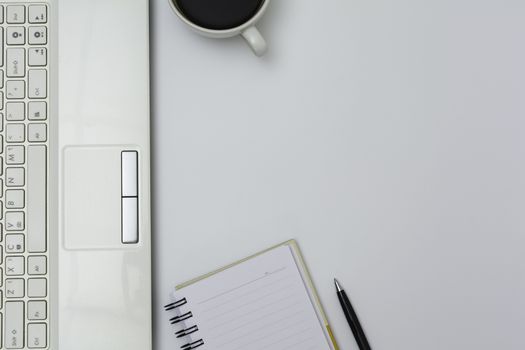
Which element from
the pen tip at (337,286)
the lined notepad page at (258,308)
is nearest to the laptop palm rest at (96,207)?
the lined notepad page at (258,308)

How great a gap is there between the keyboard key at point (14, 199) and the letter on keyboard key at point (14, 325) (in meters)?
0.10

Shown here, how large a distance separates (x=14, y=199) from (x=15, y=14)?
0.64 feet

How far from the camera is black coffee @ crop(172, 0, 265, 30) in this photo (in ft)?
1.60

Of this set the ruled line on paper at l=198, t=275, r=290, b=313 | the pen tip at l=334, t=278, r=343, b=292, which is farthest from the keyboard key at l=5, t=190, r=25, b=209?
the pen tip at l=334, t=278, r=343, b=292

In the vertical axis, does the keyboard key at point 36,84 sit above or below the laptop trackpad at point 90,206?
above

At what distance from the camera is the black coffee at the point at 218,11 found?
1.60ft

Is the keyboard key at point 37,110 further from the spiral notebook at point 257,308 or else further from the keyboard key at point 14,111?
the spiral notebook at point 257,308

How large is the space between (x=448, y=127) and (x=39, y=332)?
0.50 m

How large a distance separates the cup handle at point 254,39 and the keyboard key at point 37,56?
0.70 feet

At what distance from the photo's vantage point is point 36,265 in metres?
0.49

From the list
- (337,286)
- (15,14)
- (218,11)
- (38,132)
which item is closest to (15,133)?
(38,132)

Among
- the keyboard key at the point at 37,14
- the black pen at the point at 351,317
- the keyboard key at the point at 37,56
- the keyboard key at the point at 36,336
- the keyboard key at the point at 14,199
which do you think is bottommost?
the black pen at the point at 351,317

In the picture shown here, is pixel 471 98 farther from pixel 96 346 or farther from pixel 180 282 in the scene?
pixel 96 346

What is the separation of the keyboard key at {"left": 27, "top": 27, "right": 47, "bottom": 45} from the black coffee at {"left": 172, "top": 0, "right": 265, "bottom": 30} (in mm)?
145
